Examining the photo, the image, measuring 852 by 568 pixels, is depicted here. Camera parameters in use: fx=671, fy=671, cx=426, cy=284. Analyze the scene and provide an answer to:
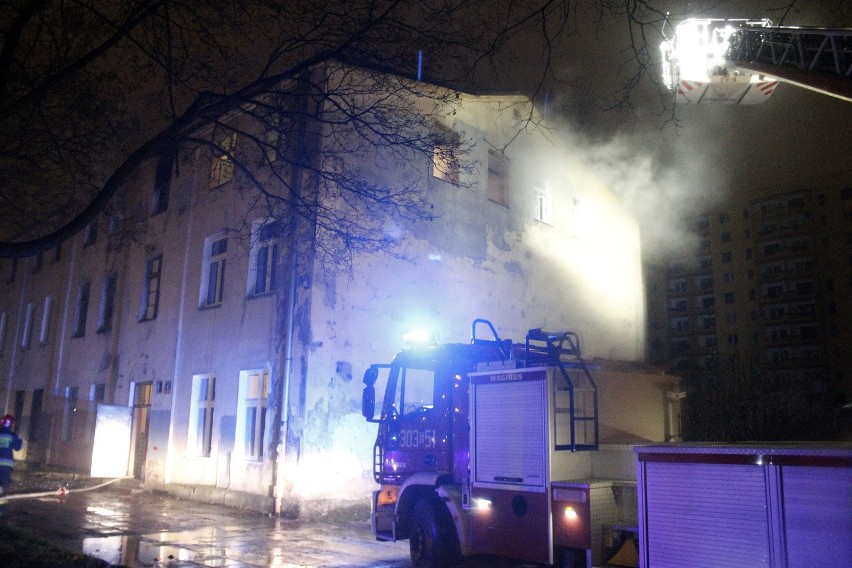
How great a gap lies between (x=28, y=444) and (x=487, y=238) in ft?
64.5

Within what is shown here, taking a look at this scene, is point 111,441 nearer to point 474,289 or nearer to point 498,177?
point 474,289

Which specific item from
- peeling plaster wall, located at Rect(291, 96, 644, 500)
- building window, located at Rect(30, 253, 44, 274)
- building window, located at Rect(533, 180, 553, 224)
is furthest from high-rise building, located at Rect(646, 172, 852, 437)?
building window, located at Rect(30, 253, 44, 274)

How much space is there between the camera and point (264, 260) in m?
15.6

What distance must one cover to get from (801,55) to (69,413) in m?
23.3

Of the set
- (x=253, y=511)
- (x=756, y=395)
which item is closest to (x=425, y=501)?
(x=253, y=511)

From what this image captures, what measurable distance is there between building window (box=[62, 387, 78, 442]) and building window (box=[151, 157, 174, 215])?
23.8ft

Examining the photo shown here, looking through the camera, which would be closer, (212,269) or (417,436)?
(417,436)

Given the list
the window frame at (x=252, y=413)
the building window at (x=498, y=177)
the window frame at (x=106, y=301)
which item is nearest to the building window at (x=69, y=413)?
the window frame at (x=106, y=301)

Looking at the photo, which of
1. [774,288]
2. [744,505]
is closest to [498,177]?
[744,505]

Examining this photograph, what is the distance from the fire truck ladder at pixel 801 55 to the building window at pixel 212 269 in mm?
Answer: 12233

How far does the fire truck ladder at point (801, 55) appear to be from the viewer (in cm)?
1070

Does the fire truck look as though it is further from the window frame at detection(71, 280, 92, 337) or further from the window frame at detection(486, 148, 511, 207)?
the window frame at detection(71, 280, 92, 337)

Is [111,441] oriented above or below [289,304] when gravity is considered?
below

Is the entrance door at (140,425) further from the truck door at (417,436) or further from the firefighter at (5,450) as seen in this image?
the truck door at (417,436)
